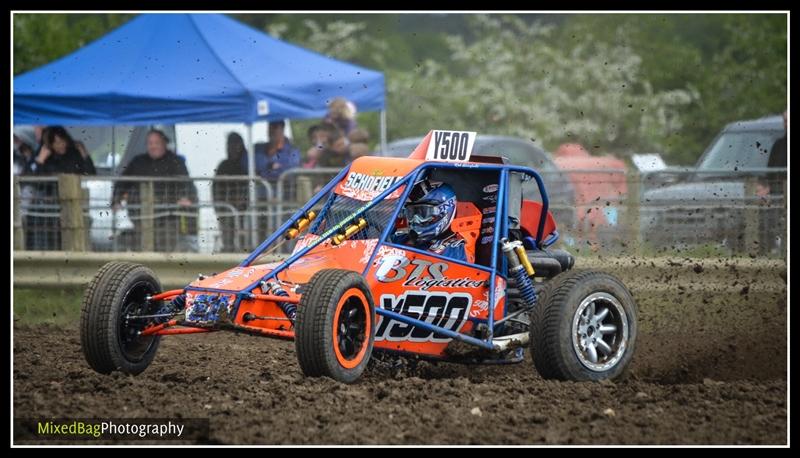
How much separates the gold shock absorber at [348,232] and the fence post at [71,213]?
14.7ft

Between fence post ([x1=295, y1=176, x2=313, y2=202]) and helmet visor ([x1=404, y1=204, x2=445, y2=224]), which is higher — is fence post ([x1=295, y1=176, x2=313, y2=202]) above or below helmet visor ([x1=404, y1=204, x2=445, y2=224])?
above

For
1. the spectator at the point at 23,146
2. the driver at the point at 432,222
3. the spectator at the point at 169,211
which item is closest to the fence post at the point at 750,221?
the driver at the point at 432,222

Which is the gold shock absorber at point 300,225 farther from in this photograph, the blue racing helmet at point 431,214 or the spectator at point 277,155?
the spectator at point 277,155

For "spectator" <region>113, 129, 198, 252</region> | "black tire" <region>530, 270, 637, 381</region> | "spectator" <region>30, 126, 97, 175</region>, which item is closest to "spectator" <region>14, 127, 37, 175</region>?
"spectator" <region>30, 126, 97, 175</region>

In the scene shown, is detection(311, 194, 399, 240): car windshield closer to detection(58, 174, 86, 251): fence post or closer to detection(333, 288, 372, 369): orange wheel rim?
detection(333, 288, 372, 369): orange wheel rim

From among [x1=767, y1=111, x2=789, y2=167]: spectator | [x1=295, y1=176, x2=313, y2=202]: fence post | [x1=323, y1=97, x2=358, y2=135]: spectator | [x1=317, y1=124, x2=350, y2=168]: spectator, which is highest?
[x1=323, y1=97, x2=358, y2=135]: spectator

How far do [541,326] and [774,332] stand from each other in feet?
9.41

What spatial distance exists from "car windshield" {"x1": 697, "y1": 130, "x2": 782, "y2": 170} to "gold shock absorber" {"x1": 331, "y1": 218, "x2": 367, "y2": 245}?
6647 millimetres

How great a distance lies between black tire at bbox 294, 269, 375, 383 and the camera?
6445 mm

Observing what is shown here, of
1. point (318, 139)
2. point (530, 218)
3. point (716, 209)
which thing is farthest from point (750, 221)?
point (318, 139)

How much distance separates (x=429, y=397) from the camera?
21.4ft

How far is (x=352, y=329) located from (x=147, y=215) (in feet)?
17.0

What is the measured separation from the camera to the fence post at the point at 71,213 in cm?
1117

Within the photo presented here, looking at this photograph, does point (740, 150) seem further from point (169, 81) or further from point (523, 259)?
point (523, 259)
